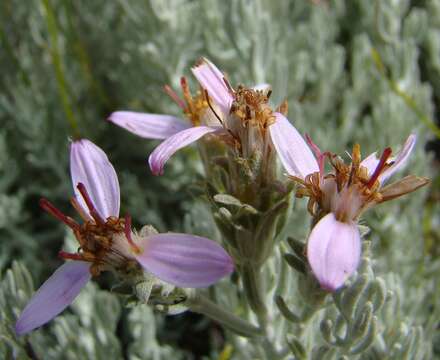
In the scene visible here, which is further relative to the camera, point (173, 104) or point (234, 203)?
point (173, 104)

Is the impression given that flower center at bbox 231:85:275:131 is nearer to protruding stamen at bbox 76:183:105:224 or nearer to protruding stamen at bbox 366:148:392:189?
protruding stamen at bbox 366:148:392:189

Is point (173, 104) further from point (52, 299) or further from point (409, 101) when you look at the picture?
point (52, 299)

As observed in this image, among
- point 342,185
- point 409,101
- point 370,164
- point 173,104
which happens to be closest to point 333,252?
point 342,185

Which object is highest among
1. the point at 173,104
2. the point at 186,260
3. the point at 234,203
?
the point at 173,104

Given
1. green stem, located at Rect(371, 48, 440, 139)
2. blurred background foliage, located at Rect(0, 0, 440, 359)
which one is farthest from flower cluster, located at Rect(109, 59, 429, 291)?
green stem, located at Rect(371, 48, 440, 139)

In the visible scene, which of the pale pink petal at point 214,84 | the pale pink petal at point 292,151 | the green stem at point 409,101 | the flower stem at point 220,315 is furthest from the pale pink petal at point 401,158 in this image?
the green stem at point 409,101

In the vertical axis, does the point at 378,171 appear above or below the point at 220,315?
above

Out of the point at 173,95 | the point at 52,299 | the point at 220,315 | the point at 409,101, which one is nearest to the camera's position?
the point at 52,299

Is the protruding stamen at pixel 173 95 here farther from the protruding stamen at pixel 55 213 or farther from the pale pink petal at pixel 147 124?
the protruding stamen at pixel 55 213
